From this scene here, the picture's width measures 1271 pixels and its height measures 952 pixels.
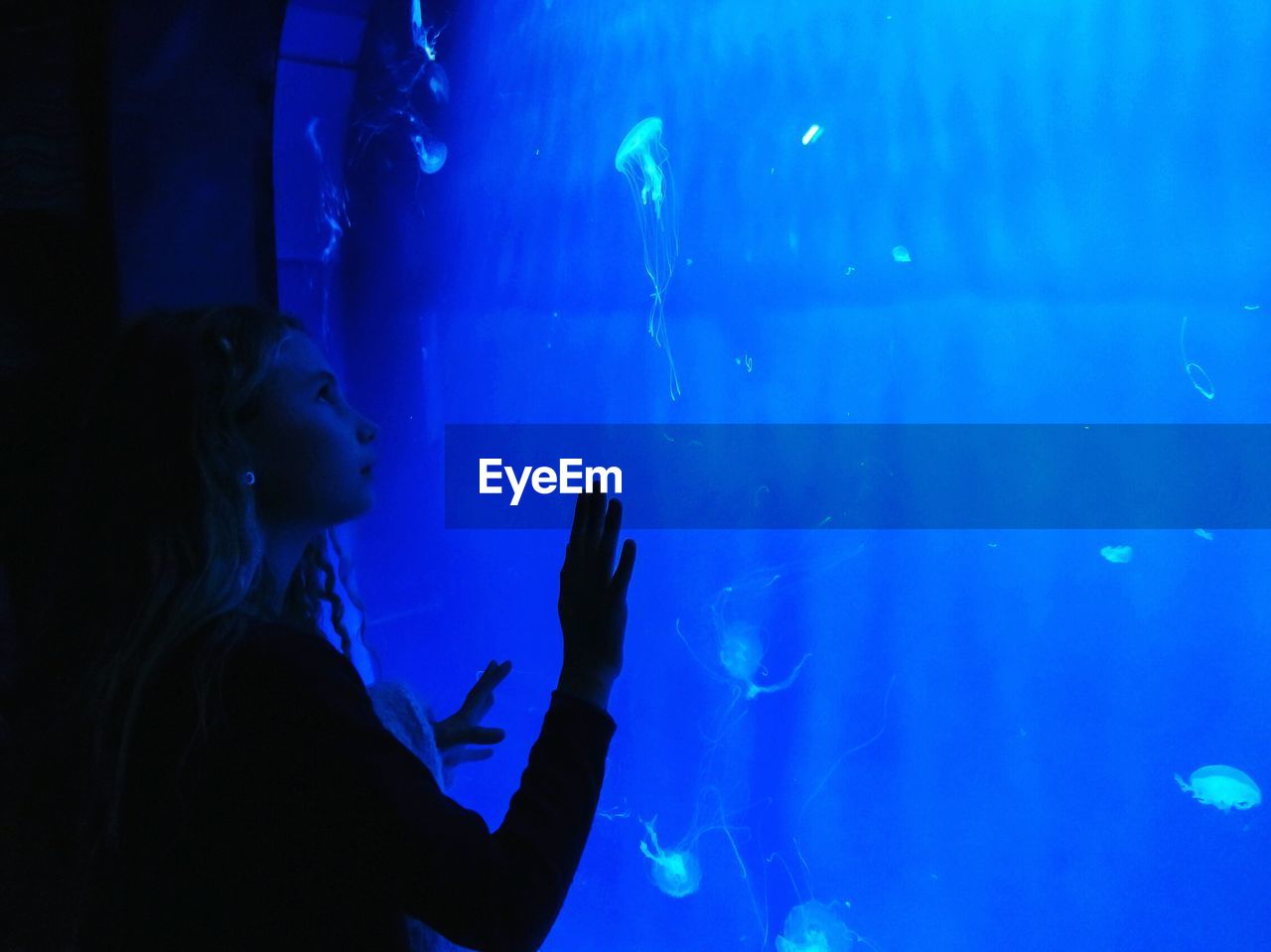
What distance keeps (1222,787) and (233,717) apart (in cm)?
229

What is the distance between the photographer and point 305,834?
804 millimetres

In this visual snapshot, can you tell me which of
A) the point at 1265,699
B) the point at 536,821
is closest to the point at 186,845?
the point at 536,821

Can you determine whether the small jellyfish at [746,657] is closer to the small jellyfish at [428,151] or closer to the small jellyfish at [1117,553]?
the small jellyfish at [1117,553]

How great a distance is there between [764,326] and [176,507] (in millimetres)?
1545

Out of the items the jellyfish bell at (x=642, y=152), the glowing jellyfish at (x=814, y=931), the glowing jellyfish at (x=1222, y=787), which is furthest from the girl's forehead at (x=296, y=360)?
the glowing jellyfish at (x=1222, y=787)

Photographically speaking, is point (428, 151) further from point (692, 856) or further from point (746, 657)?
point (692, 856)

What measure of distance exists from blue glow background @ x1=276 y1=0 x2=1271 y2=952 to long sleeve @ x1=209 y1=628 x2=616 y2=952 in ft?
5.09

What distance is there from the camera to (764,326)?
2207mm

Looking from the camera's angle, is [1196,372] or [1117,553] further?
[1117,553]

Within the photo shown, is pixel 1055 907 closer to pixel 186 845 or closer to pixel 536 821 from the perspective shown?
pixel 536 821

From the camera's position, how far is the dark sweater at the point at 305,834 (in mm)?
785
